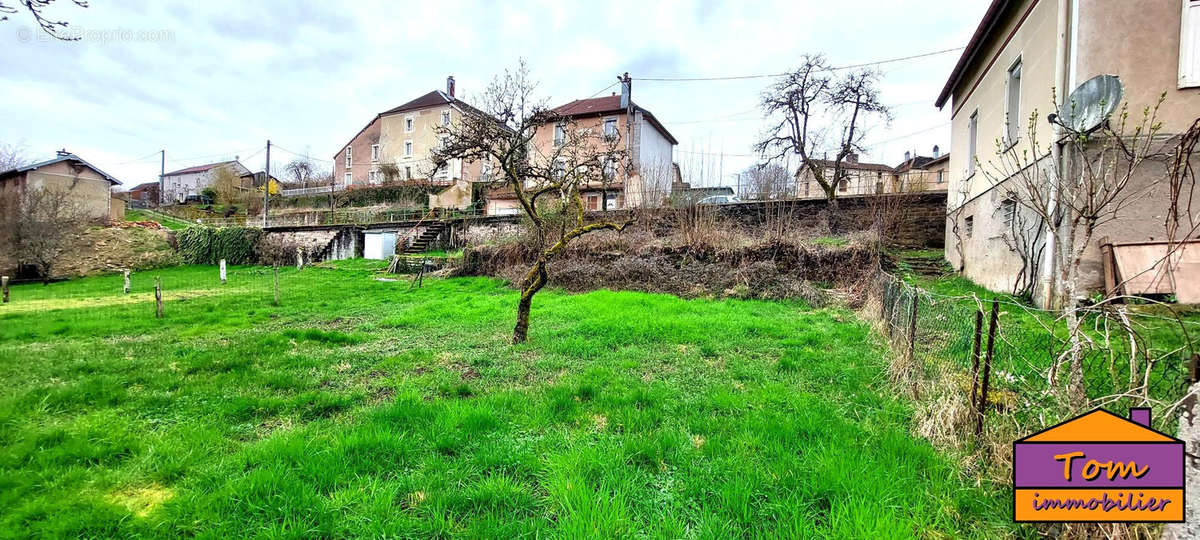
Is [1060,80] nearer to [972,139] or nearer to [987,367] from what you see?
[972,139]

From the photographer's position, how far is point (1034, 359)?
12.1ft

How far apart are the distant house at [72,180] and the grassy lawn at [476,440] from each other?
33701 millimetres

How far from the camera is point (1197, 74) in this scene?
6.16m

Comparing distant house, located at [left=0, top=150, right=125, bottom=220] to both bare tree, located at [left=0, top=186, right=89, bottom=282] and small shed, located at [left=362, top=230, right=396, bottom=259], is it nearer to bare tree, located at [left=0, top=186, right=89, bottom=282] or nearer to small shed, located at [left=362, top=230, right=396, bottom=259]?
bare tree, located at [left=0, top=186, right=89, bottom=282]

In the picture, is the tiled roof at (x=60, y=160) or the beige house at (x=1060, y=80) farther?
the tiled roof at (x=60, y=160)

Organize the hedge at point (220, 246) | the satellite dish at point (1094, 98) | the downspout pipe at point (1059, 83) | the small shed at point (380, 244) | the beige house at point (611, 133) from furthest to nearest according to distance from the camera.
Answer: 1. the beige house at point (611, 133)
2. the hedge at point (220, 246)
3. the small shed at point (380, 244)
4. the downspout pipe at point (1059, 83)
5. the satellite dish at point (1094, 98)

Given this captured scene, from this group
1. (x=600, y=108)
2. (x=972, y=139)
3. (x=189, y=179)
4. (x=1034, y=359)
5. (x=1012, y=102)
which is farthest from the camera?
(x=189, y=179)

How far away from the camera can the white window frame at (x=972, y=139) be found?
1155cm

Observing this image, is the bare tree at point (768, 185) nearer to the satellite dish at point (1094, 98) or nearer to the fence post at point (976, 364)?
the satellite dish at point (1094, 98)

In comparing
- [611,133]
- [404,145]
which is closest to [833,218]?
[611,133]

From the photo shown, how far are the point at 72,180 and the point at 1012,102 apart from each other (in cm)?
4883

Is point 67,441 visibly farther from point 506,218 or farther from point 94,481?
point 506,218

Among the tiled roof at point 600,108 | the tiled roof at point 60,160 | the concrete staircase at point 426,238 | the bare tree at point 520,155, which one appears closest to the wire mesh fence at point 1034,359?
the bare tree at point 520,155

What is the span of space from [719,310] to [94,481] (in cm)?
880
